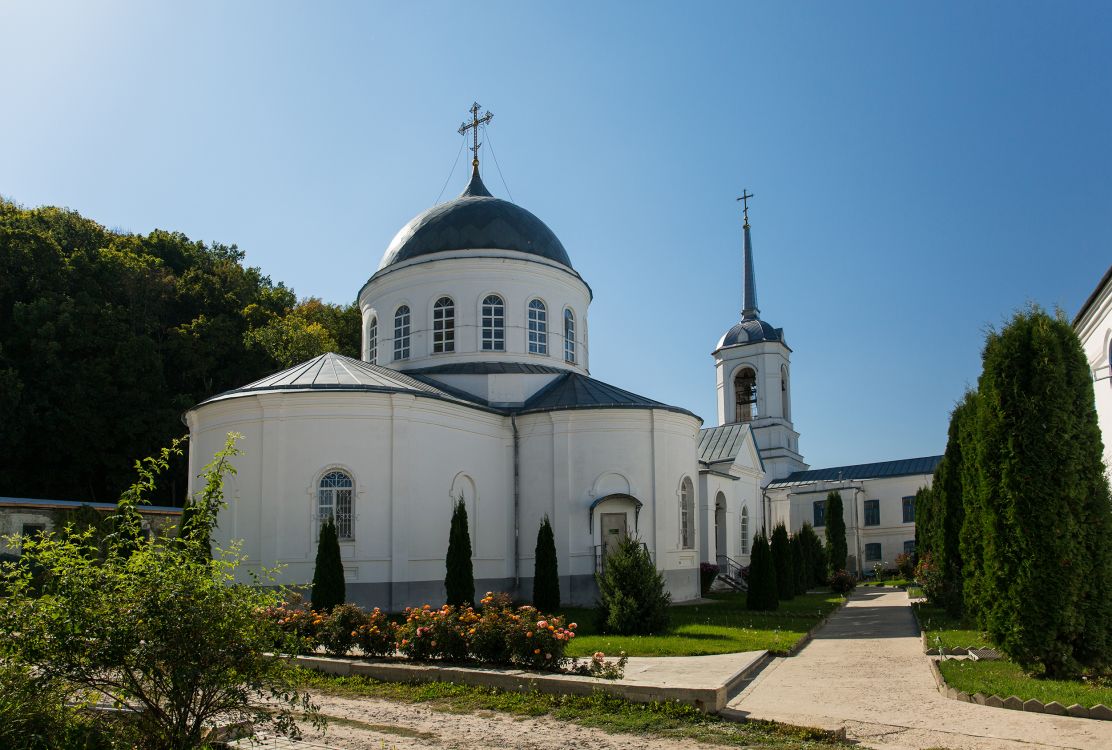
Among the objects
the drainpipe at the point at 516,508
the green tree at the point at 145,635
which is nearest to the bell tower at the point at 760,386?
the drainpipe at the point at 516,508

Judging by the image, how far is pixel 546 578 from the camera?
21.0 metres

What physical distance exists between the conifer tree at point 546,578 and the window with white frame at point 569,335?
7.70m

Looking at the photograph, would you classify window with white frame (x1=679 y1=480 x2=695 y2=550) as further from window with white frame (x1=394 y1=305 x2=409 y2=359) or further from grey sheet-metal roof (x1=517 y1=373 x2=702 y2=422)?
window with white frame (x1=394 y1=305 x2=409 y2=359)

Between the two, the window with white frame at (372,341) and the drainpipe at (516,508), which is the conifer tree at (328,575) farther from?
the window with white frame at (372,341)

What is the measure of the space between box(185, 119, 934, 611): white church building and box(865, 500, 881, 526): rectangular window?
21833mm

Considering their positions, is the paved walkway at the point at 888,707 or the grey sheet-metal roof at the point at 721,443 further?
the grey sheet-metal roof at the point at 721,443

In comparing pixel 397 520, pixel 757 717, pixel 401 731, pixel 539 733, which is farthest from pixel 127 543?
pixel 397 520

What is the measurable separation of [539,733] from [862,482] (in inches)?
1766

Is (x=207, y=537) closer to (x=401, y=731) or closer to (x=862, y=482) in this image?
(x=401, y=731)

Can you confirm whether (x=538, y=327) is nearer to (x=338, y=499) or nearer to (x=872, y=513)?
(x=338, y=499)

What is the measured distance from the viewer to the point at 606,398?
2461 cm

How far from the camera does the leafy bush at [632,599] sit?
16.5 metres

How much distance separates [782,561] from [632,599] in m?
11.0

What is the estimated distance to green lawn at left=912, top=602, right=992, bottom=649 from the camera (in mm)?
14070
